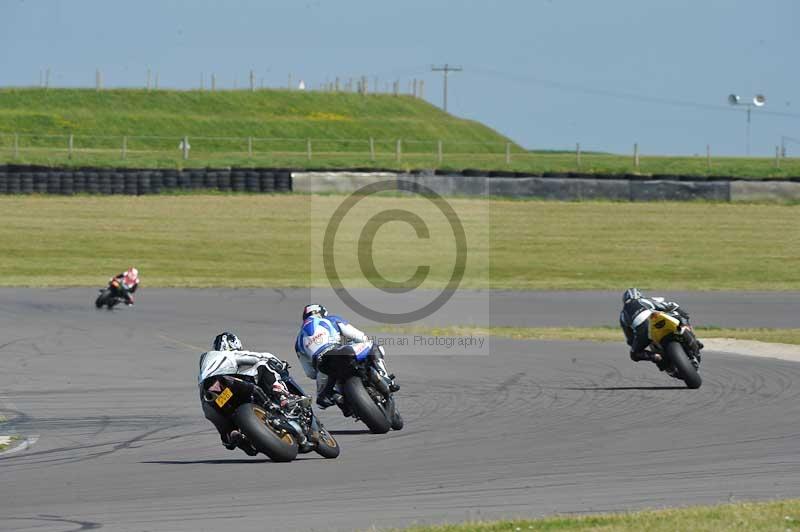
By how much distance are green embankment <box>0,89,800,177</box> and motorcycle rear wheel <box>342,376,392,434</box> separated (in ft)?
140

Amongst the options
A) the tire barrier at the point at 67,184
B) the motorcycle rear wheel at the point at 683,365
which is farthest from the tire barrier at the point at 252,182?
the motorcycle rear wheel at the point at 683,365

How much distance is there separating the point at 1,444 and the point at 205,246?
105 feet

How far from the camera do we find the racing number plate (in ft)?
39.6

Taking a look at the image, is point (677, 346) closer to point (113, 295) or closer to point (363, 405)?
point (363, 405)

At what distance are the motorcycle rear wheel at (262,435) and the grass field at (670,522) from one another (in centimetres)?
Answer: 286

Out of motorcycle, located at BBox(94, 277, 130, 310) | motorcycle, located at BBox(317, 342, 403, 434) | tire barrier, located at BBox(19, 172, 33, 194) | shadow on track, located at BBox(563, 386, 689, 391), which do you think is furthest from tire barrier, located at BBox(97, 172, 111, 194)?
motorcycle, located at BBox(317, 342, 403, 434)

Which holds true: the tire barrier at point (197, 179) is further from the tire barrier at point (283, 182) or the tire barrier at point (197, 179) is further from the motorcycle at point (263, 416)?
the motorcycle at point (263, 416)

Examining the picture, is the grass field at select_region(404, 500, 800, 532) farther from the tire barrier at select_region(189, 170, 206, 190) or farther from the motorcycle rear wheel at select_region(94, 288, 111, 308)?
the tire barrier at select_region(189, 170, 206, 190)

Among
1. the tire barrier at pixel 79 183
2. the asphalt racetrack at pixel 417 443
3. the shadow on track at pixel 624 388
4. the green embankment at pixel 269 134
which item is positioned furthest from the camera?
the green embankment at pixel 269 134

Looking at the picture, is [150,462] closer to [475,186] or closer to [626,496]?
[626,496]

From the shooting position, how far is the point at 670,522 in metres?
9.33

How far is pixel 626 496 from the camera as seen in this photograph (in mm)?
10641

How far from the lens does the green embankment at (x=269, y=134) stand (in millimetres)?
60906

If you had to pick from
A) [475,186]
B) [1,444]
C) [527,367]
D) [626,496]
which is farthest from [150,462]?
[475,186]
